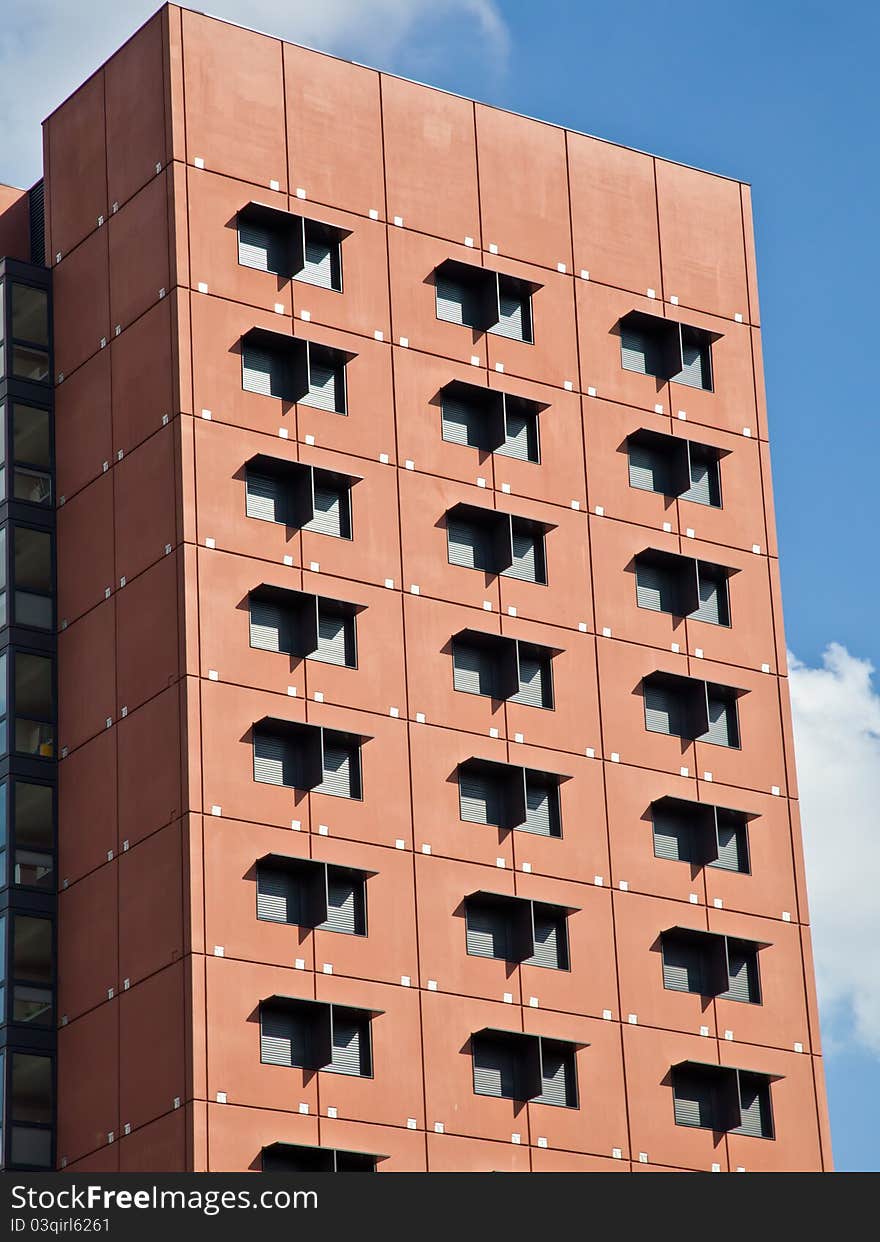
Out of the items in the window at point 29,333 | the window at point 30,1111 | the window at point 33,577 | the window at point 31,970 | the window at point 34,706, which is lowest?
the window at point 30,1111

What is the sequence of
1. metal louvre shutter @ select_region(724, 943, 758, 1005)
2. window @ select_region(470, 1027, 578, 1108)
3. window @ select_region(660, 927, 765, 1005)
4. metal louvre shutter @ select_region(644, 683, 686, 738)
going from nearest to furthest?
window @ select_region(470, 1027, 578, 1108) < window @ select_region(660, 927, 765, 1005) < metal louvre shutter @ select_region(724, 943, 758, 1005) < metal louvre shutter @ select_region(644, 683, 686, 738)

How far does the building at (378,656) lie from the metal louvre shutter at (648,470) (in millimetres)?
144

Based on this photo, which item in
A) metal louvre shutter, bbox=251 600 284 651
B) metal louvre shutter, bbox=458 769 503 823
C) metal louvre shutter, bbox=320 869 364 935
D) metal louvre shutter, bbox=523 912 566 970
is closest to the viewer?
metal louvre shutter, bbox=320 869 364 935

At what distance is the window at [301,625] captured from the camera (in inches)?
3287

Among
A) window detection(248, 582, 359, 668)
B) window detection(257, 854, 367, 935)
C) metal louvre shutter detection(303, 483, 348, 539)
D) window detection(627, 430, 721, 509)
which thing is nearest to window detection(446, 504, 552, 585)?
metal louvre shutter detection(303, 483, 348, 539)

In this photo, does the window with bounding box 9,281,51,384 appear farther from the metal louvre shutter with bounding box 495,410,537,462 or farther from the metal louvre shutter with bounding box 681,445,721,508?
the metal louvre shutter with bounding box 681,445,721,508

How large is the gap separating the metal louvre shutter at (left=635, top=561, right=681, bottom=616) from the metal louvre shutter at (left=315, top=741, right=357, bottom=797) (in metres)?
12.1

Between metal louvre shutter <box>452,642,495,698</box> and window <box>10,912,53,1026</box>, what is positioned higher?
metal louvre shutter <box>452,642,495,698</box>

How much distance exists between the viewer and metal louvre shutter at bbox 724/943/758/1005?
290 feet

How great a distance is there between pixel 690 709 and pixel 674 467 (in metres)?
7.93

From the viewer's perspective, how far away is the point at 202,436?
8419cm

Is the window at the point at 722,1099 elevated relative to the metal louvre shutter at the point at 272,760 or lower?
lower

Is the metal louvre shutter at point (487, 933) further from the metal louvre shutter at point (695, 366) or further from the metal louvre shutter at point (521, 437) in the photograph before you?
the metal louvre shutter at point (695, 366)

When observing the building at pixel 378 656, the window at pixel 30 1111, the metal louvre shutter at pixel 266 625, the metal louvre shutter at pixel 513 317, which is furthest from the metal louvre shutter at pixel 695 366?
the window at pixel 30 1111
